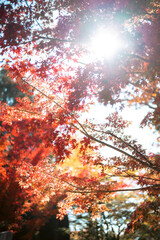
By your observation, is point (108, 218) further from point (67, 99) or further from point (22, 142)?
A: point (67, 99)

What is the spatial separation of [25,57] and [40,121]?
163 centimetres

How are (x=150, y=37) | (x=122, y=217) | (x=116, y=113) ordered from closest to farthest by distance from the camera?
(x=150, y=37), (x=116, y=113), (x=122, y=217)

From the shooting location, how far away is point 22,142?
9.08 metres

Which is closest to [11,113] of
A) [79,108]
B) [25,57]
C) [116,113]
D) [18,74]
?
[18,74]

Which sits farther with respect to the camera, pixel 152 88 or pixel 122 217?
pixel 122 217

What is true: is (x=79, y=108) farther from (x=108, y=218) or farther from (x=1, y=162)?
(x=108, y=218)

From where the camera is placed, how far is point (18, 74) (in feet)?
14.7

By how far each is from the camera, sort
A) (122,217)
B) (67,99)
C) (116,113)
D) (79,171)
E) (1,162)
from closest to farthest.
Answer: (67,99) < (116,113) < (1,162) < (79,171) < (122,217)

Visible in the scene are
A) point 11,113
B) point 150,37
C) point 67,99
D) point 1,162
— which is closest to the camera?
point 150,37

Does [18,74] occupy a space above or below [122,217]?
above

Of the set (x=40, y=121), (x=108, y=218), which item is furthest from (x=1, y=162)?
(x=108, y=218)

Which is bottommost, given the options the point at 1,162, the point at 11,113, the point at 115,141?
the point at 115,141

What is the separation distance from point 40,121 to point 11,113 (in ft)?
3.12

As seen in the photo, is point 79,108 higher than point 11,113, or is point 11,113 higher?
point 11,113
